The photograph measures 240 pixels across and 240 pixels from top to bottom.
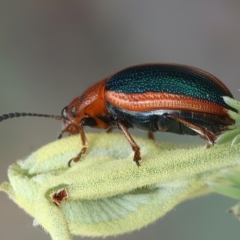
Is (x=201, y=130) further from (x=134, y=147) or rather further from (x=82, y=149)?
(x=82, y=149)

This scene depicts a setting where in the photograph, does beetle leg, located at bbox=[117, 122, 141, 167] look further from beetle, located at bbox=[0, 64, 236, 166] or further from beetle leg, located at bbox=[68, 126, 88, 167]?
beetle leg, located at bbox=[68, 126, 88, 167]

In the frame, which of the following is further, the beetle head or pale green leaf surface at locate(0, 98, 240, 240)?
the beetle head

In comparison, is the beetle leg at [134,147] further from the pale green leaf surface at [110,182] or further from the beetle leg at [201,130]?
the beetle leg at [201,130]

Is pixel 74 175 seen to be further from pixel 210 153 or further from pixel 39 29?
pixel 39 29

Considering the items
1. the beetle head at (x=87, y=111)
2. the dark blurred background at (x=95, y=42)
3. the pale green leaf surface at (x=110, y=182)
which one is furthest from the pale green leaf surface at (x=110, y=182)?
the dark blurred background at (x=95, y=42)

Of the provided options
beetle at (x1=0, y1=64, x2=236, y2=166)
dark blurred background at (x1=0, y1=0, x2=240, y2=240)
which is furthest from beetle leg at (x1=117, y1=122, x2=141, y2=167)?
dark blurred background at (x1=0, y1=0, x2=240, y2=240)

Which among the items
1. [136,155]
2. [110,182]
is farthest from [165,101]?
[110,182]
